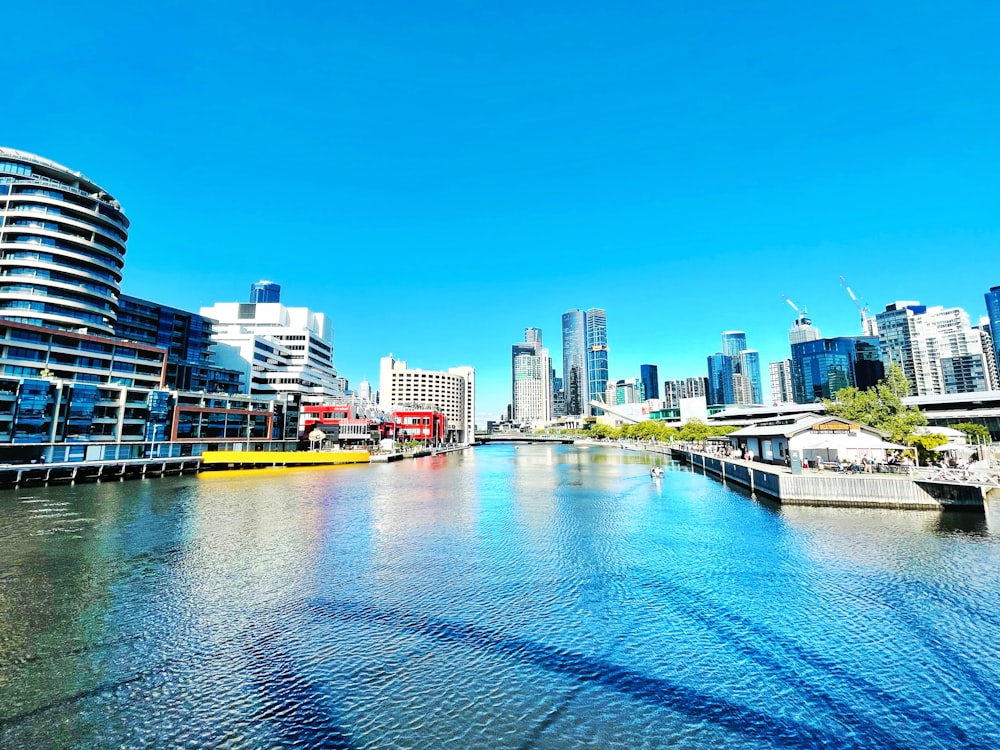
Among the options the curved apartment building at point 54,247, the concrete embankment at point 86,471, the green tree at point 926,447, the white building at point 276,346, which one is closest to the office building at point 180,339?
the white building at point 276,346

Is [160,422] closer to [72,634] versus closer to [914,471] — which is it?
[72,634]

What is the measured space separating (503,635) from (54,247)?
10665 cm

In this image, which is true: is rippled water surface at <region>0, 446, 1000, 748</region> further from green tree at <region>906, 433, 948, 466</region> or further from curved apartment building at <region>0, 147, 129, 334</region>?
curved apartment building at <region>0, 147, 129, 334</region>

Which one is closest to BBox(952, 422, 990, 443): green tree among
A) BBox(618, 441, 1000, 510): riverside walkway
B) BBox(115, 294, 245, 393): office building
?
BBox(618, 441, 1000, 510): riverside walkway

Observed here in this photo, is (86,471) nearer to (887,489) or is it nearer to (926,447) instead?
(887,489)

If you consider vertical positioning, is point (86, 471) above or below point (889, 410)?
below

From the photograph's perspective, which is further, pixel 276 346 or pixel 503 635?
pixel 276 346

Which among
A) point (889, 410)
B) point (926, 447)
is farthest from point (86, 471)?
point (889, 410)

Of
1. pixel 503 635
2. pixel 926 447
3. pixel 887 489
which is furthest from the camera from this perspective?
pixel 926 447

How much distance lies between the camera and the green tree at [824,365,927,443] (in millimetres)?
50125

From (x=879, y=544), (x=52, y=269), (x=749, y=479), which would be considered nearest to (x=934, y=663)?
(x=879, y=544)

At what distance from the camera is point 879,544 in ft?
85.8

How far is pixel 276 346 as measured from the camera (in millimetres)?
139500

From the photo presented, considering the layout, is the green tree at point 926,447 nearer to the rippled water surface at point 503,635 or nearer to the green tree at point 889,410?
the green tree at point 889,410
